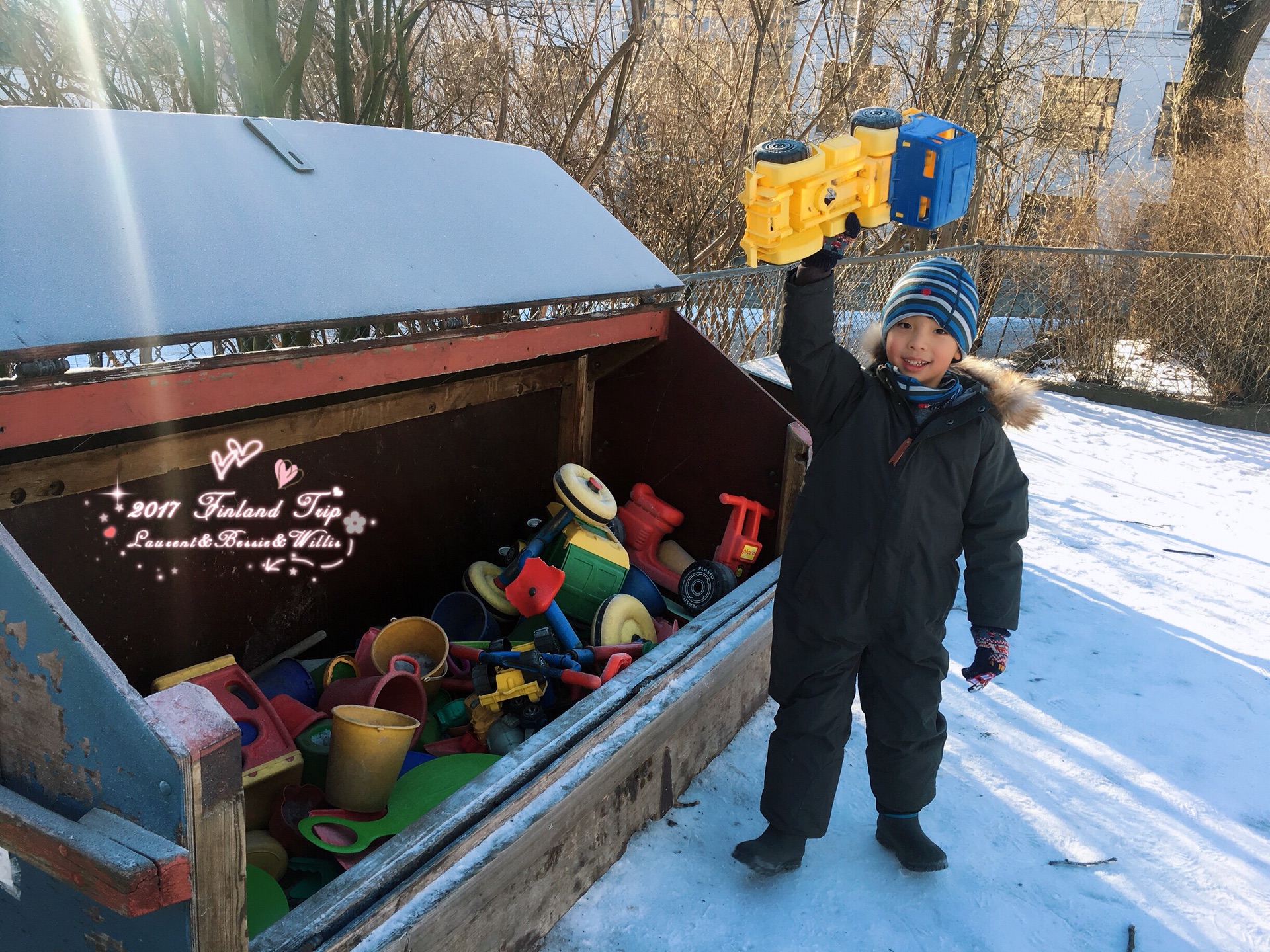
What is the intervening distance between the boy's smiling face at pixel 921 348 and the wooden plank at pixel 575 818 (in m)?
0.82

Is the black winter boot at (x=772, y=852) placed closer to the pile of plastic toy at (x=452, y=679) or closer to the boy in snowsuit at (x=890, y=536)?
the boy in snowsuit at (x=890, y=536)

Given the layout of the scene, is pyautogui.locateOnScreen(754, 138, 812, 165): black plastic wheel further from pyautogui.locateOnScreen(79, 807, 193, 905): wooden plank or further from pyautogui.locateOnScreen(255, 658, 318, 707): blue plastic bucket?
pyautogui.locateOnScreen(255, 658, 318, 707): blue plastic bucket

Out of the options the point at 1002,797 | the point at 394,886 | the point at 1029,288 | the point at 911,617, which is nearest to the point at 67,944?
the point at 394,886

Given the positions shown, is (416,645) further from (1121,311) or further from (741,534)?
(1121,311)

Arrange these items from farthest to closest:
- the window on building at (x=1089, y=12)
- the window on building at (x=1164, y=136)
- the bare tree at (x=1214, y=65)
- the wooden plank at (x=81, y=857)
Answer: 1. the window on building at (x=1164, y=136)
2. the bare tree at (x=1214, y=65)
3. the window on building at (x=1089, y=12)
4. the wooden plank at (x=81, y=857)

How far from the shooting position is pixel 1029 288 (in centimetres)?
846

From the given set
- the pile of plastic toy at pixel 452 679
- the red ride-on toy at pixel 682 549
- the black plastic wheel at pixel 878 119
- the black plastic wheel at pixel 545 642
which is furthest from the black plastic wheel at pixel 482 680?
the black plastic wheel at pixel 878 119

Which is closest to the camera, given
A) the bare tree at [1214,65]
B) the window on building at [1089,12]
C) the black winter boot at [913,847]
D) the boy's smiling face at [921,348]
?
the boy's smiling face at [921,348]

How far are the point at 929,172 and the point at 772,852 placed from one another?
1608mm

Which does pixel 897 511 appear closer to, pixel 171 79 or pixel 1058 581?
pixel 1058 581

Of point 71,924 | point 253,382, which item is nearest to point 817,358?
point 253,382

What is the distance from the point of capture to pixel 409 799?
6.29ft

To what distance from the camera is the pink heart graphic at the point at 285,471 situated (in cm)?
237

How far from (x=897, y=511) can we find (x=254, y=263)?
4.64 feet
